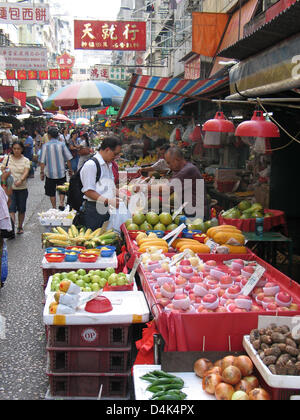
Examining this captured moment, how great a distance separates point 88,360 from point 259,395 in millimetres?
1492

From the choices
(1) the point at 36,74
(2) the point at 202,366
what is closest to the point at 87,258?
(2) the point at 202,366

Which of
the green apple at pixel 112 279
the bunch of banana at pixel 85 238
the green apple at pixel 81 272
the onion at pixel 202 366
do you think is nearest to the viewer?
the onion at pixel 202 366

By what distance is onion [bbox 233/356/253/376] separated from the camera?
2.83m

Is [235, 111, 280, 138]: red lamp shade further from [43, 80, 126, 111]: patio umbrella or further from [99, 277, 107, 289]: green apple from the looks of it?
[43, 80, 126, 111]: patio umbrella

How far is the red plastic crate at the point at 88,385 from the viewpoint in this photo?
11.6 feet

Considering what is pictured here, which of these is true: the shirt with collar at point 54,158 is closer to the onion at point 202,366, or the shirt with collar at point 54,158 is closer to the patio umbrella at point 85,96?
the patio umbrella at point 85,96

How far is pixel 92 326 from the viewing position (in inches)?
137

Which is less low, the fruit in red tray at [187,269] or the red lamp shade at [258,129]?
the red lamp shade at [258,129]

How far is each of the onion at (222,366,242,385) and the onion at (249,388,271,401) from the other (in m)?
0.13

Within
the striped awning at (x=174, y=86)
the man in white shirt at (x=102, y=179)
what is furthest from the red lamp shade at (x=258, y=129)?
the striped awning at (x=174, y=86)

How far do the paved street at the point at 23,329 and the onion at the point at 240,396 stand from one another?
74.9 inches

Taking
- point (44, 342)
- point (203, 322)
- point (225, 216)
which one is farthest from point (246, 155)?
point (203, 322)

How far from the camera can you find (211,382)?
9.02 ft
